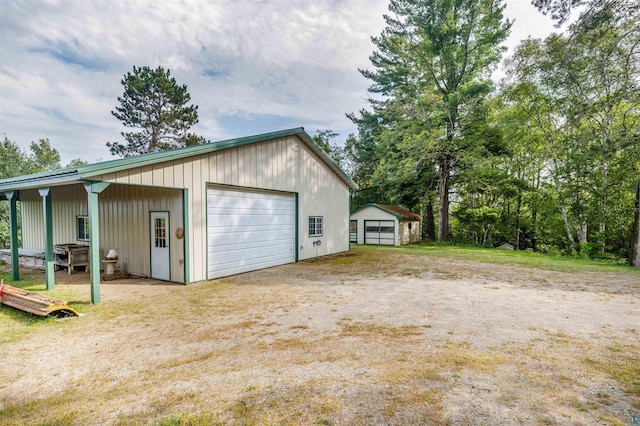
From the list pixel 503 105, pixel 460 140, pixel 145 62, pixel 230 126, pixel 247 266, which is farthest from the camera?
pixel 230 126

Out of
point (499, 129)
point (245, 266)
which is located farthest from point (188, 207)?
point (499, 129)

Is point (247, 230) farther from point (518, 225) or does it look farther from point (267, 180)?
point (518, 225)

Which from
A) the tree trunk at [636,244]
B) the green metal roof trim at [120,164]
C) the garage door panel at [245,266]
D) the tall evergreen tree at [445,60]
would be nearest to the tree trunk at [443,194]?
the tall evergreen tree at [445,60]

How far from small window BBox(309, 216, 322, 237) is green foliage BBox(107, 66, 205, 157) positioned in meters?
16.9

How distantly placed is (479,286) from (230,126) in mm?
22891

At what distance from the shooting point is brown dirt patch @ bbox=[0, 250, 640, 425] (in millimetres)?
2348

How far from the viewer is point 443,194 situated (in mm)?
19531

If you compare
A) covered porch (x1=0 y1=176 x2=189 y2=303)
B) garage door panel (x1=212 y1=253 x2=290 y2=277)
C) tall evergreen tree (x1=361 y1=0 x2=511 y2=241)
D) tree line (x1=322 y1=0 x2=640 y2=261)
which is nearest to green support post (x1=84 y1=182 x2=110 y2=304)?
covered porch (x1=0 y1=176 x2=189 y2=303)

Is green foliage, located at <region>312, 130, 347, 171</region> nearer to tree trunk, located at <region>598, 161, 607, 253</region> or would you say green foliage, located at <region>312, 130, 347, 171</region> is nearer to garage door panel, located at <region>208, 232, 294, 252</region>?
tree trunk, located at <region>598, 161, 607, 253</region>

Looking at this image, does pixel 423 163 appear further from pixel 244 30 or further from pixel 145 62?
pixel 145 62

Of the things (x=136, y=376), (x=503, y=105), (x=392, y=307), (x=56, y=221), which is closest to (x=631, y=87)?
(x=503, y=105)

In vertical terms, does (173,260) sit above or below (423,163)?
below

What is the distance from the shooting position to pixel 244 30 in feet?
36.4

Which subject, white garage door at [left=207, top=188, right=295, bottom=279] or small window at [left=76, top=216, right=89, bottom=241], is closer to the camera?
white garage door at [left=207, top=188, right=295, bottom=279]
